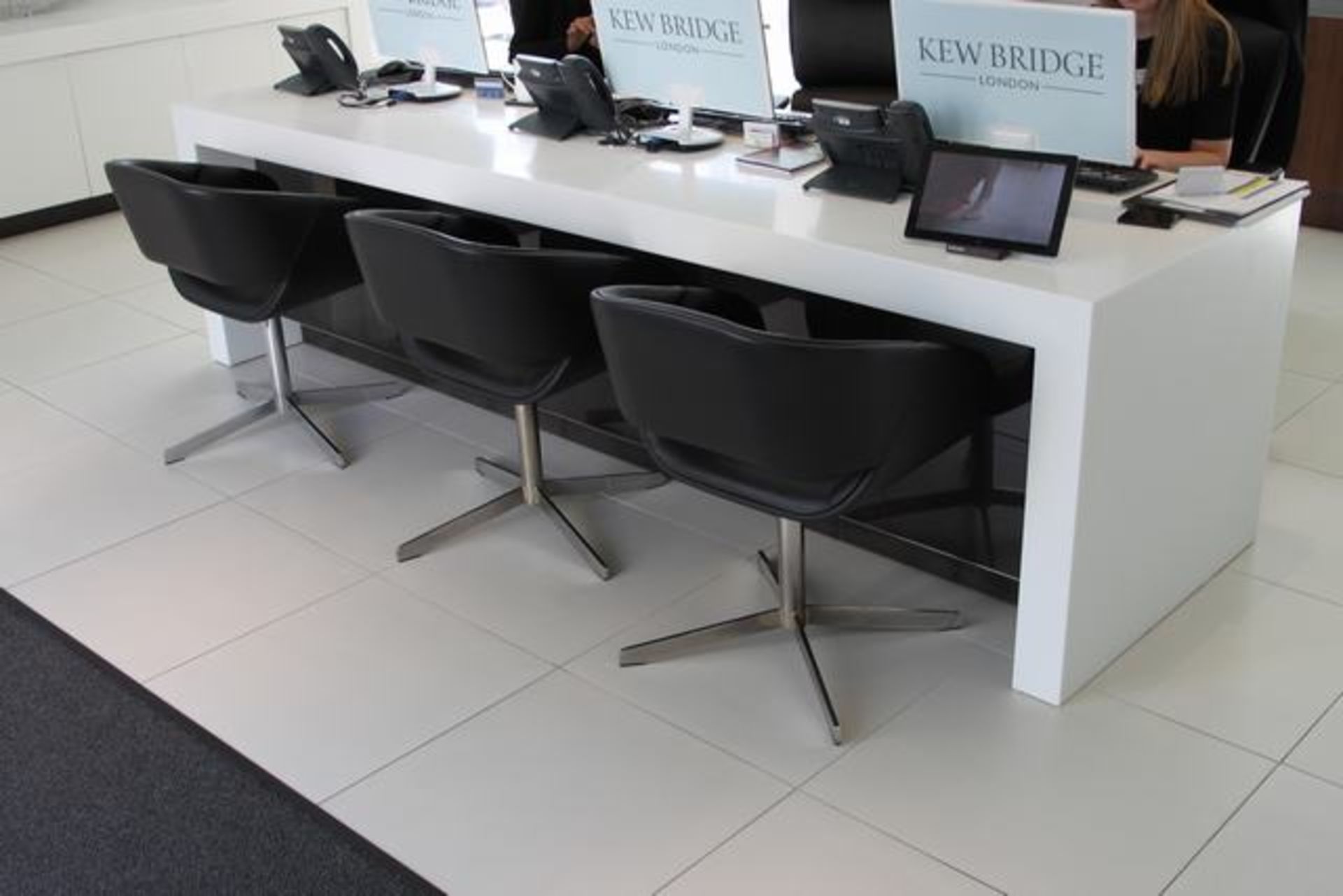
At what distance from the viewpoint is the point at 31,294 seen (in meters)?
5.30

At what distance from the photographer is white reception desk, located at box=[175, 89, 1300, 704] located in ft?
8.40

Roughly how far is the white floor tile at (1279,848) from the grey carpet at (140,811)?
4.09ft

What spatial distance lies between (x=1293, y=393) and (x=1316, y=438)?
31 cm

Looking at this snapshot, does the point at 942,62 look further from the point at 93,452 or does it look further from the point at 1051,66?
the point at 93,452

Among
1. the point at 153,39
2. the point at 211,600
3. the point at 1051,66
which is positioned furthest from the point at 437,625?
the point at 153,39

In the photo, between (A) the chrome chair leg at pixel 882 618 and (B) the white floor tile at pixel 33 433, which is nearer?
(A) the chrome chair leg at pixel 882 618

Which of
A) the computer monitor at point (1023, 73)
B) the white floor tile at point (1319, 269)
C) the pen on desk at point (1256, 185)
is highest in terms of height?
the computer monitor at point (1023, 73)

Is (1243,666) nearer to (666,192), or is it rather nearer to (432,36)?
(666,192)

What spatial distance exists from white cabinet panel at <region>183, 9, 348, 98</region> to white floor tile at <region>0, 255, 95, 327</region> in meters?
1.30

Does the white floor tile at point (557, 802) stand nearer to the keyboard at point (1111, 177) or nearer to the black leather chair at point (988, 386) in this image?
the black leather chair at point (988, 386)

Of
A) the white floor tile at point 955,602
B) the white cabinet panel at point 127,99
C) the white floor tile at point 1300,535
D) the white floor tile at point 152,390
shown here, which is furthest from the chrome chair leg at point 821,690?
the white cabinet panel at point 127,99

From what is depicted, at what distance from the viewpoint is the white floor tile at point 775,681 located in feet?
8.87

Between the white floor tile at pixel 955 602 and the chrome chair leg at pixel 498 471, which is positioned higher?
the chrome chair leg at pixel 498 471

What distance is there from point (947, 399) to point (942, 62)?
79 cm
